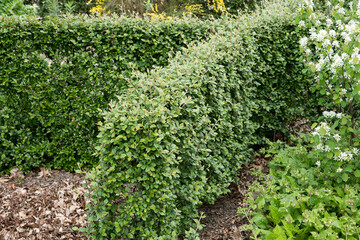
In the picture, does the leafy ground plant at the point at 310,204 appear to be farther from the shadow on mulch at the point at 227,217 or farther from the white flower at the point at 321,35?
the white flower at the point at 321,35

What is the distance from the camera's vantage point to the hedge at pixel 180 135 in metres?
2.36

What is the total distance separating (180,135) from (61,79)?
2.34m

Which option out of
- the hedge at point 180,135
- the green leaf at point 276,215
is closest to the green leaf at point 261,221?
the green leaf at point 276,215

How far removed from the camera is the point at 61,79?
4.25 m

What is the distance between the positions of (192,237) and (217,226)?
0.75 meters

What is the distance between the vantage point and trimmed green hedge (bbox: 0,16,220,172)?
4176 millimetres

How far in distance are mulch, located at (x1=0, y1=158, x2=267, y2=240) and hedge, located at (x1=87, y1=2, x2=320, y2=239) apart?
12.7 inches

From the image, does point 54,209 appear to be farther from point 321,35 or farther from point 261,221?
point 321,35

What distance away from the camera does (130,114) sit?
239cm

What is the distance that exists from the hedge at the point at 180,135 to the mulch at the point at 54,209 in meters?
0.32

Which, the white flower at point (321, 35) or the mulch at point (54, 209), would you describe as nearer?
the white flower at point (321, 35)

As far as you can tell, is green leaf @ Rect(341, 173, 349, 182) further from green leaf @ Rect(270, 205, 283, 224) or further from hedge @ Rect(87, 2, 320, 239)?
hedge @ Rect(87, 2, 320, 239)

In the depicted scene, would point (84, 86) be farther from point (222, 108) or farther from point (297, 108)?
point (297, 108)

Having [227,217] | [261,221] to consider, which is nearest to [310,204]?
[261,221]
